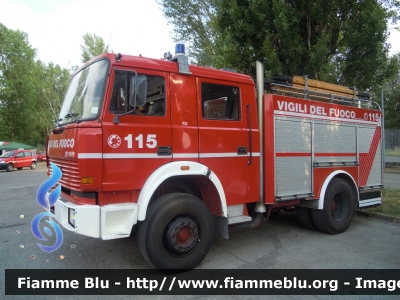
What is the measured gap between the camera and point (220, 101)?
4.76m

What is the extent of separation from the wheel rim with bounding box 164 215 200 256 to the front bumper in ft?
1.62

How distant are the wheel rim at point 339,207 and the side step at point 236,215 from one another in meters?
2.30

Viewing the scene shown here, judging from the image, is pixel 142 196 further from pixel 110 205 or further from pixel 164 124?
pixel 164 124

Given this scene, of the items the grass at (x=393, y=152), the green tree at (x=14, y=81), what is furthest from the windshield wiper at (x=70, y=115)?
the green tree at (x=14, y=81)

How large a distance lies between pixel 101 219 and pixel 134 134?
43.6 inches

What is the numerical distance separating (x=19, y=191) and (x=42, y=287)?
1025 centimetres

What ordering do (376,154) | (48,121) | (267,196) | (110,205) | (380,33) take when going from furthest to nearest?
(48,121) < (380,33) < (376,154) < (267,196) < (110,205)

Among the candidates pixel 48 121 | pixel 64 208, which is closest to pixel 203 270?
pixel 64 208

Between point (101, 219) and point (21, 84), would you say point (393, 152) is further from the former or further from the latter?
point (21, 84)

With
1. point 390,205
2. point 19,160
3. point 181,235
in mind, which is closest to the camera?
point 181,235

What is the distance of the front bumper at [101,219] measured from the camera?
11.7ft

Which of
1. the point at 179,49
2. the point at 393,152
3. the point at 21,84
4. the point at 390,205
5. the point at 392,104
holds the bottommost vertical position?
the point at 390,205

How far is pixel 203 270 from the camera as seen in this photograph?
4246 mm

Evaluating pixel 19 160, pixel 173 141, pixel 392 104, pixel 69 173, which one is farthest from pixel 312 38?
pixel 392 104
